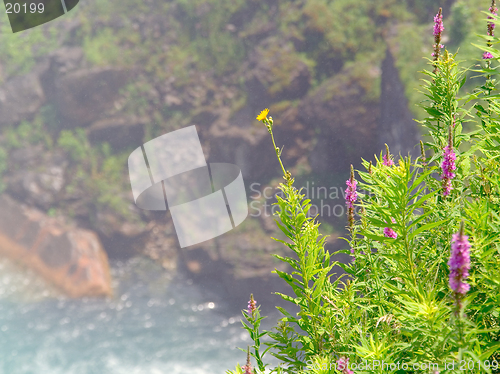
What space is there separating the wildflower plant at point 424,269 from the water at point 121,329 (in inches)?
268

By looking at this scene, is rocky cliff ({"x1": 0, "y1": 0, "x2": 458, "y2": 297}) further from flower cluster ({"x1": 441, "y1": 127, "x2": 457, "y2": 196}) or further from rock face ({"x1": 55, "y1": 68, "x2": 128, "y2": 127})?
flower cluster ({"x1": 441, "y1": 127, "x2": 457, "y2": 196})

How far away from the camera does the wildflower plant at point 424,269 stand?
0.66m

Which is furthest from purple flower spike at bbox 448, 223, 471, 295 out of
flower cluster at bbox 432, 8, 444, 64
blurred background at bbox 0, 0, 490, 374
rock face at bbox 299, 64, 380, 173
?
rock face at bbox 299, 64, 380, 173

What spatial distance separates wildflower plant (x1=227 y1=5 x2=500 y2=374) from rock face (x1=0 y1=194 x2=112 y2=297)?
28.5 ft

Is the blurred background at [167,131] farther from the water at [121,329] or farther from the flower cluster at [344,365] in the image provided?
the flower cluster at [344,365]

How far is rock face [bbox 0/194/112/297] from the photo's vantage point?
8773 mm

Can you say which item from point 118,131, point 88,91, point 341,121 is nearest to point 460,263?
point 341,121

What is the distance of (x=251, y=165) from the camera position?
962cm

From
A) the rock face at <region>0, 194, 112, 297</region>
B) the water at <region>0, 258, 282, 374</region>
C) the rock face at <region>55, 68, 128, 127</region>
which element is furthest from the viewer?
the rock face at <region>55, 68, 128, 127</region>

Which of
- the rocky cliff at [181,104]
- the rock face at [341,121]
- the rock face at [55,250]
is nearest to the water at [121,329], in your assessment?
the rock face at [55,250]

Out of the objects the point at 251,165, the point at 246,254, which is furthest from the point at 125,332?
the point at 251,165

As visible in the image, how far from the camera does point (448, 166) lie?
868 millimetres

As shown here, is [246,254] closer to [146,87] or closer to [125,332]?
[125,332]

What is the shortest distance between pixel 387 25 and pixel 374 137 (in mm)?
2632
